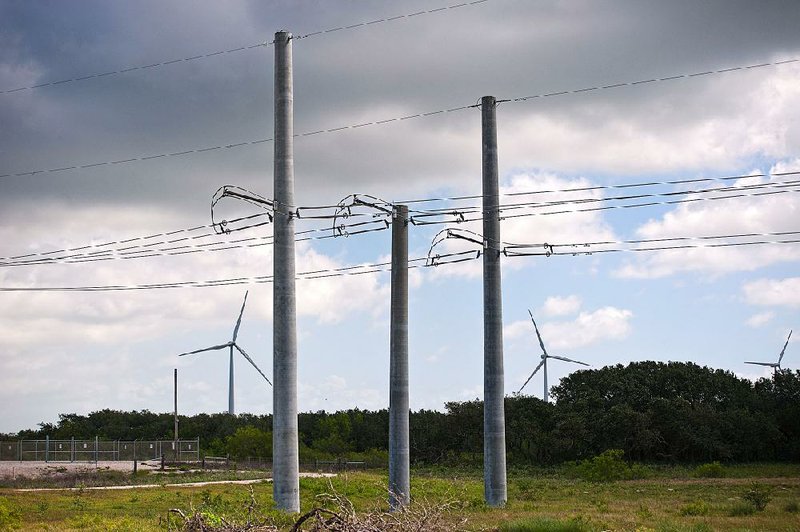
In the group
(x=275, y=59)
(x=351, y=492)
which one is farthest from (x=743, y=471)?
(x=275, y=59)

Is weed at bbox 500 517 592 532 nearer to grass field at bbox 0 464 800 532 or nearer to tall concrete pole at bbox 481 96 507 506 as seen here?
grass field at bbox 0 464 800 532

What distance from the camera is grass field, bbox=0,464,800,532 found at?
25281 mm

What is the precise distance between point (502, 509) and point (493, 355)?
16.8ft

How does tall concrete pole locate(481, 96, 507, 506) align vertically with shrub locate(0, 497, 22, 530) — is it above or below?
above

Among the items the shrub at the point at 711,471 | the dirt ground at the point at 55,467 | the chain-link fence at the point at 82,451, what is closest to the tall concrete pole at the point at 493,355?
the shrub at the point at 711,471

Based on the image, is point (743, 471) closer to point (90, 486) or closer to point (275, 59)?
point (90, 486)

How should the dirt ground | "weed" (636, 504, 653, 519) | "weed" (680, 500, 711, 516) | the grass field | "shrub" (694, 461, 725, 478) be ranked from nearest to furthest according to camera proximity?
the grass field < "weed" (636, 504, 653, 519) < "weed" (680, 500, 711, 516) < "shrub" (694, 461, 725, 478) < the dirt ground

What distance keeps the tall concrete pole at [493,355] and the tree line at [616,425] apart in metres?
46.6

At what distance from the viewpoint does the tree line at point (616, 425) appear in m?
77.2

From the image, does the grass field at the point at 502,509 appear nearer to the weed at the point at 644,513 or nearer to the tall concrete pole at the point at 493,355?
the weed at the point at 644,513

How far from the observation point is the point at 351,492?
127 ft

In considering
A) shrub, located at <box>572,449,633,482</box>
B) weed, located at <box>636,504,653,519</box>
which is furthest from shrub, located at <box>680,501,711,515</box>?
shrub, located at <box>572,449,633,482</box>

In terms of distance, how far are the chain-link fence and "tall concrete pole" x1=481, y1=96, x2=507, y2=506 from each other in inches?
2135

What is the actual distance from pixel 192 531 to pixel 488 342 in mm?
22063
